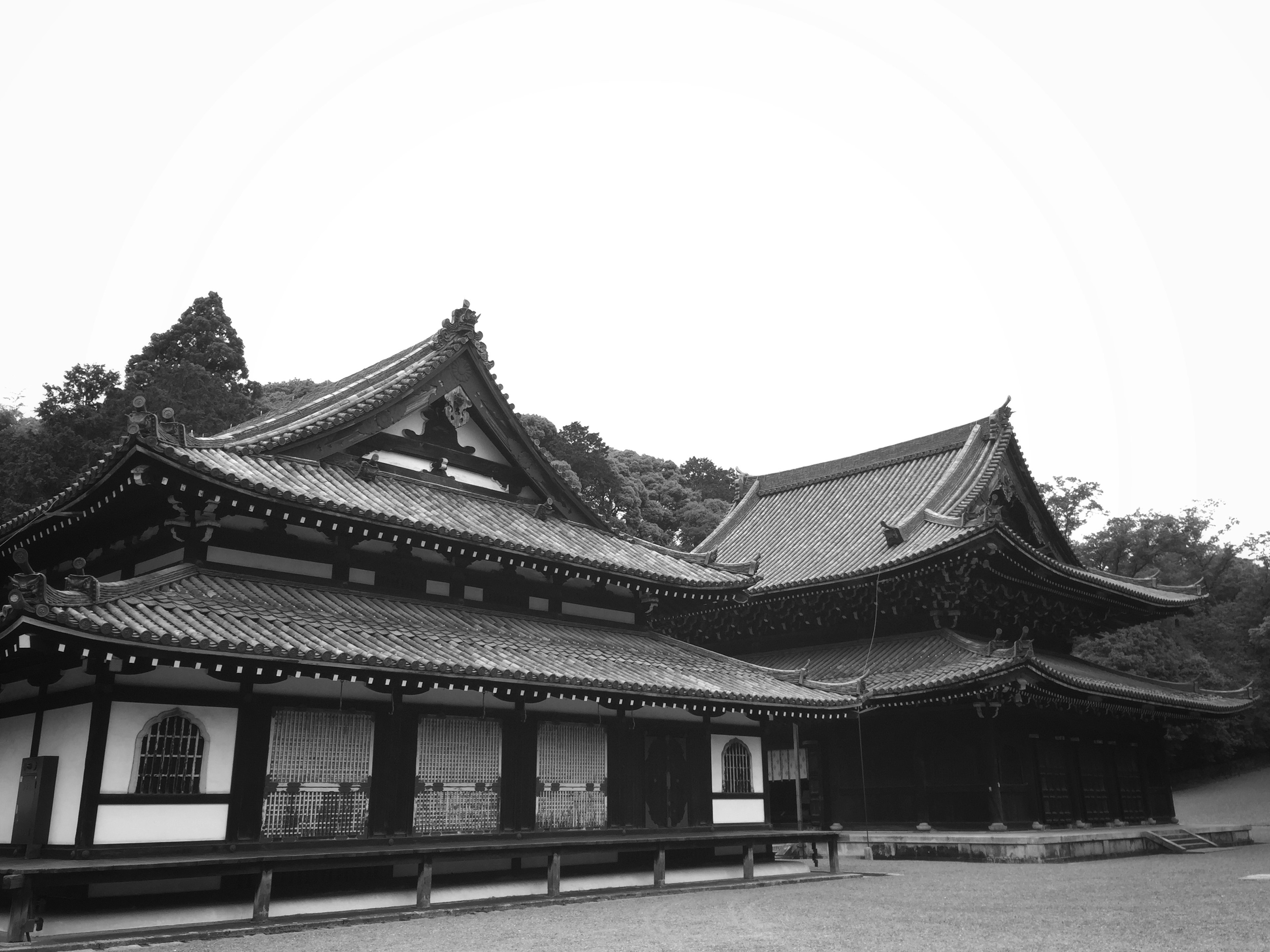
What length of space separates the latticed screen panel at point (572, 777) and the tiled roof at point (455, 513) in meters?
3.43

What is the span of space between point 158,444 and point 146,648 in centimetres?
348

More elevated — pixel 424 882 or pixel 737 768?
pixel 737 768

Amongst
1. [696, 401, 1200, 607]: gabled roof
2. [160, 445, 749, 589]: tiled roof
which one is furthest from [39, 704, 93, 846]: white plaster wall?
[696, 401, 1200, 607]: gabled roof

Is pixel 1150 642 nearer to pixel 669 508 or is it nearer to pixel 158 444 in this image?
pixel 669 508

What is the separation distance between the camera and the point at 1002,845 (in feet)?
78.6

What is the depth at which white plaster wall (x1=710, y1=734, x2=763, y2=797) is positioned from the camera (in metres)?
21.8

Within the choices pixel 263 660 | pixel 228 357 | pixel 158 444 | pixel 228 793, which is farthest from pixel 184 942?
pixel 228 357

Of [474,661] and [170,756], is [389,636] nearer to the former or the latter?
[474,661]

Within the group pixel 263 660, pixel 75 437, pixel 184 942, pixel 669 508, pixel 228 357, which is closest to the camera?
pixel 184 942

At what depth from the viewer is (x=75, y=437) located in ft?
137

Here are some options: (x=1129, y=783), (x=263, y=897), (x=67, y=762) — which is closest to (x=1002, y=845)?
(x=1129, y=783)

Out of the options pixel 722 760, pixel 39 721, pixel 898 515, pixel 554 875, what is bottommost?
pixel 554 875

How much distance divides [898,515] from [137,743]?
25.5 metres

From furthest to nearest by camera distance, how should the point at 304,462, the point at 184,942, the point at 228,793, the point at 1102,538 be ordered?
the point at 1102,538
the point at 304,462
the point at 228,793
the point at 184,942
